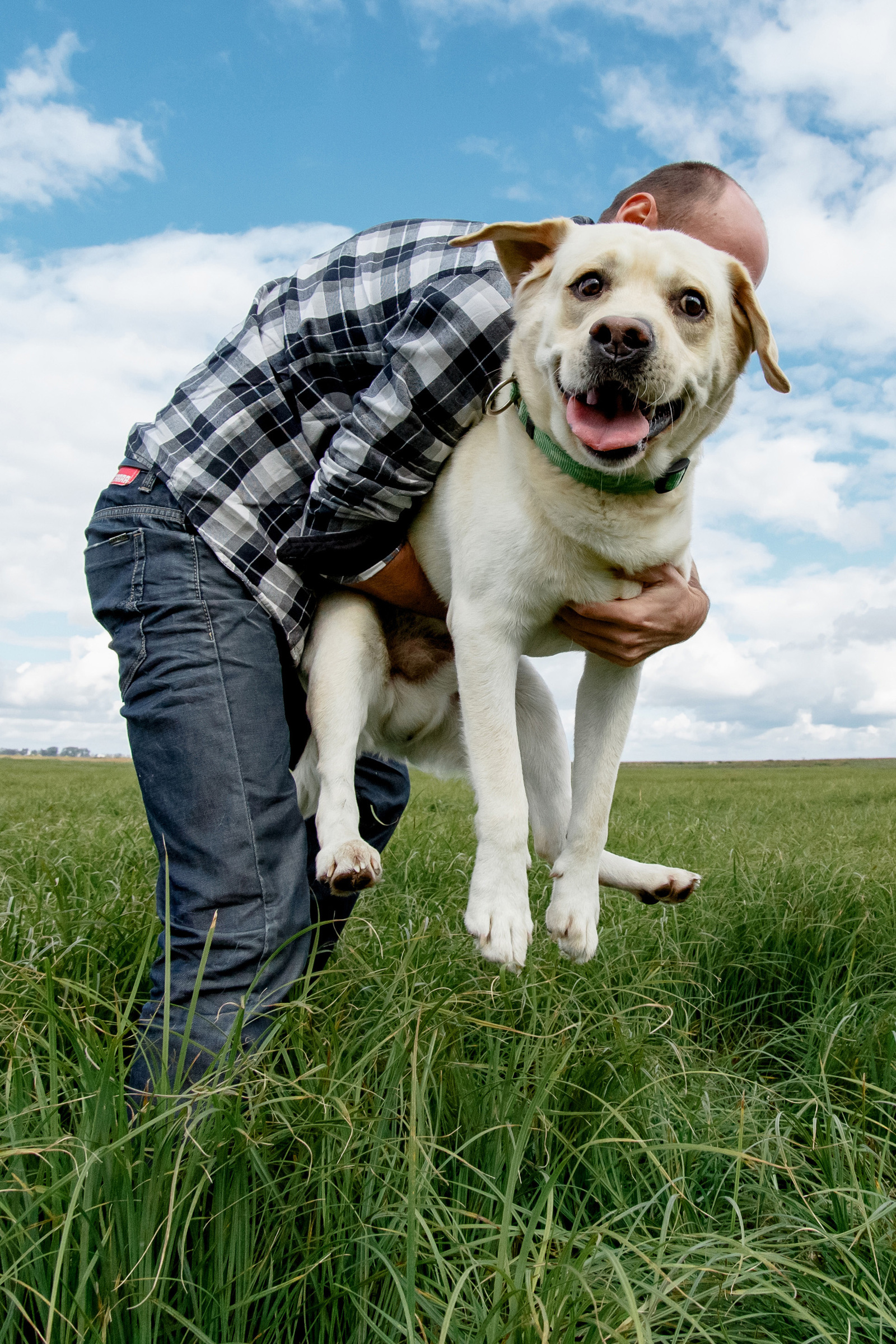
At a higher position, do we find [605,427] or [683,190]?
[683,190]

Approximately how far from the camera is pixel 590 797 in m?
2.41

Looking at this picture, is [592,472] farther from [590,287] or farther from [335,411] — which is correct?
[335,411]

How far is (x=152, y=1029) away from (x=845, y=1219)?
1.48 meters

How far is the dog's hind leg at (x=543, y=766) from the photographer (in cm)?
285

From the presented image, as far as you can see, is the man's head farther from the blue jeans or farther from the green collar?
the blue jeans

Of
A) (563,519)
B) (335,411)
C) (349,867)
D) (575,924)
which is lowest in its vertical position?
(575,924)

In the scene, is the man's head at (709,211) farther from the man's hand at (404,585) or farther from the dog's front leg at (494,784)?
the dog's front leg at (494,784)

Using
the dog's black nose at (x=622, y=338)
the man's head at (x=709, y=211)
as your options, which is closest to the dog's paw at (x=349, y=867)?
the dog's black nose at (x=622, y=338)

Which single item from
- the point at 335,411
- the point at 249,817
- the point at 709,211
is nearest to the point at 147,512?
the point at 335,411

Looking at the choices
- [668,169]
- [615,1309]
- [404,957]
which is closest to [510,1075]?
[404,957]

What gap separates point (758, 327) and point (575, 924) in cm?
157

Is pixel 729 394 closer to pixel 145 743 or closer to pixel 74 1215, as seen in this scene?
pixel 145 743

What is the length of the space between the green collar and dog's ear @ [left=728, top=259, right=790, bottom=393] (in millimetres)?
287

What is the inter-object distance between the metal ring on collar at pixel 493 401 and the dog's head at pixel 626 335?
4cm
